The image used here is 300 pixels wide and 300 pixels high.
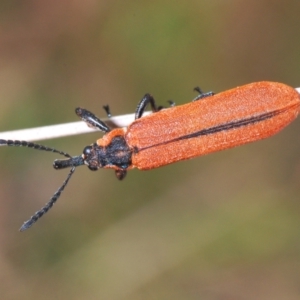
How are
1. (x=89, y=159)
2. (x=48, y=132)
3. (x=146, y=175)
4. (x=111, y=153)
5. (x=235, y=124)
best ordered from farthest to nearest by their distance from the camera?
(x=146, y=175)
(x=89, y=159)
(x=111, y=153)
(x=48, y=132)
(x=235, y=124)

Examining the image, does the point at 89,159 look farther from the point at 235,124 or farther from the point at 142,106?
the point at 235,124

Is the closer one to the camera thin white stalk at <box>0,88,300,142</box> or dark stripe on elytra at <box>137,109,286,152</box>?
dark stripe on elytra at <box>137,109,286,152</box>

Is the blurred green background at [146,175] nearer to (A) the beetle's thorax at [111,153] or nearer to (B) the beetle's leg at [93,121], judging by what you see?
(A) the beetle's thorax at [111,153]

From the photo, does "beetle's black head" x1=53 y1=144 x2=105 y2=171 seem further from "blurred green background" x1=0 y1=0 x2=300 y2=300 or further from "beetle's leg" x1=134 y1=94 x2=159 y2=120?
"blurred green background" x1=0 y1=0 x2=300 y2=300

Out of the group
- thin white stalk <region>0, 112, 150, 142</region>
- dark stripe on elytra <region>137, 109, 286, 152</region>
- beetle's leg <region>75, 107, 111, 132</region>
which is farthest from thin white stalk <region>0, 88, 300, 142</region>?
dark stripe on elytra <region>137, 109, 286, 152</region>

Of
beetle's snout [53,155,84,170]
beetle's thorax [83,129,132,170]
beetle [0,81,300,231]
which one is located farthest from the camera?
beetle's snout [53,155,84,170]

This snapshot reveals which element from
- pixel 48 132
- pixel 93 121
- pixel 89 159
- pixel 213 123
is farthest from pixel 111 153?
pixel 213 123

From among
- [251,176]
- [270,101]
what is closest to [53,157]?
[251,176]

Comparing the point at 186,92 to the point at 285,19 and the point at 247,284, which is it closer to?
the point at 285,19
